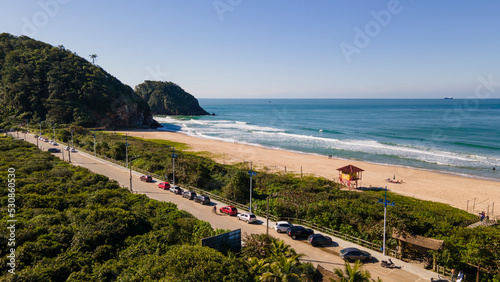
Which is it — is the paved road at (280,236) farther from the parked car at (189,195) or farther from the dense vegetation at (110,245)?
the dense vegetation at (110,245)

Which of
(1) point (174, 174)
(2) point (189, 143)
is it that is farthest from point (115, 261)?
(2) point (189, 143)

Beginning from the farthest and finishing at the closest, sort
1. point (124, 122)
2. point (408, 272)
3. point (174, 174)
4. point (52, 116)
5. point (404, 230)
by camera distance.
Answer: point (124, 122), point (52, 116), point (174, 174), point (404, 230), point (408, 272)

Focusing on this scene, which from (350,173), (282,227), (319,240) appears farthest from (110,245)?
A: (350,173)

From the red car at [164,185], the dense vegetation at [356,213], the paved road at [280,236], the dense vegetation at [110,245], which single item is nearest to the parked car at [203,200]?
the paved road at [280,236]

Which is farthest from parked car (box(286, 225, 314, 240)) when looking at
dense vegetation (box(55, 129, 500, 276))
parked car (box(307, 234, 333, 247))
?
dense vegetation (box(55, 129, 500, 276))

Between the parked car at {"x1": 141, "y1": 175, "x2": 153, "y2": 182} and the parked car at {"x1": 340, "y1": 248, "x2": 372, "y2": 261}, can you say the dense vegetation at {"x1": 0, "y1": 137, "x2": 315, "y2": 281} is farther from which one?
the parked car at {"x1": 141, "y1": 175, "x2": 153, "y2": 182}

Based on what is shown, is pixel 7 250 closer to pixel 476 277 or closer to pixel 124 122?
pixel 476 277
